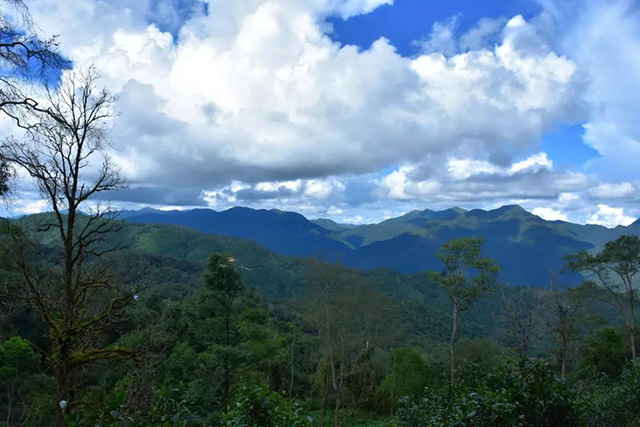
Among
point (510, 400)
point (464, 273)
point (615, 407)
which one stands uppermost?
point (510, 400)

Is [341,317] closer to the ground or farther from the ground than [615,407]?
closer to the ground

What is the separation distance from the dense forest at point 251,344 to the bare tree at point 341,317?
0.10 m

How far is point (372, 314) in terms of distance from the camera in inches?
1043

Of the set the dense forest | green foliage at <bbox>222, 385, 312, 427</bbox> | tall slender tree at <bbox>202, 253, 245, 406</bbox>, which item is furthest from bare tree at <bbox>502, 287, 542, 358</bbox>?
green foliage at <bbox>222, 385, 312, 427</bbox>

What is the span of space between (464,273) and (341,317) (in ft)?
26.8

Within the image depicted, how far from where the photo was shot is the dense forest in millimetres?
5055

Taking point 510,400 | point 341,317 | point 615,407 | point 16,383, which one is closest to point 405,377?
point 341,317

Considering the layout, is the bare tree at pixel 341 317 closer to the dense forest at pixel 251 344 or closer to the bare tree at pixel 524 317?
the dense forest at pixel 251 344

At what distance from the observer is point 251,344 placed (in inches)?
835

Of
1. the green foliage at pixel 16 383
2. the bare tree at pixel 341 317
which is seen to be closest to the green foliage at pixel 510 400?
the bare tree at pixel 341 317

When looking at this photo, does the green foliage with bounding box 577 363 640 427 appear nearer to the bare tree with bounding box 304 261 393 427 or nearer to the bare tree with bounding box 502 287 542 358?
the bare tree with bounding box 502 287 542 358

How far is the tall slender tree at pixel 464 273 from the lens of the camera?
77.6 ft

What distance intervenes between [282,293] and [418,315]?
71915mm

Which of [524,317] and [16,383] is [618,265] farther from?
[16,383]
